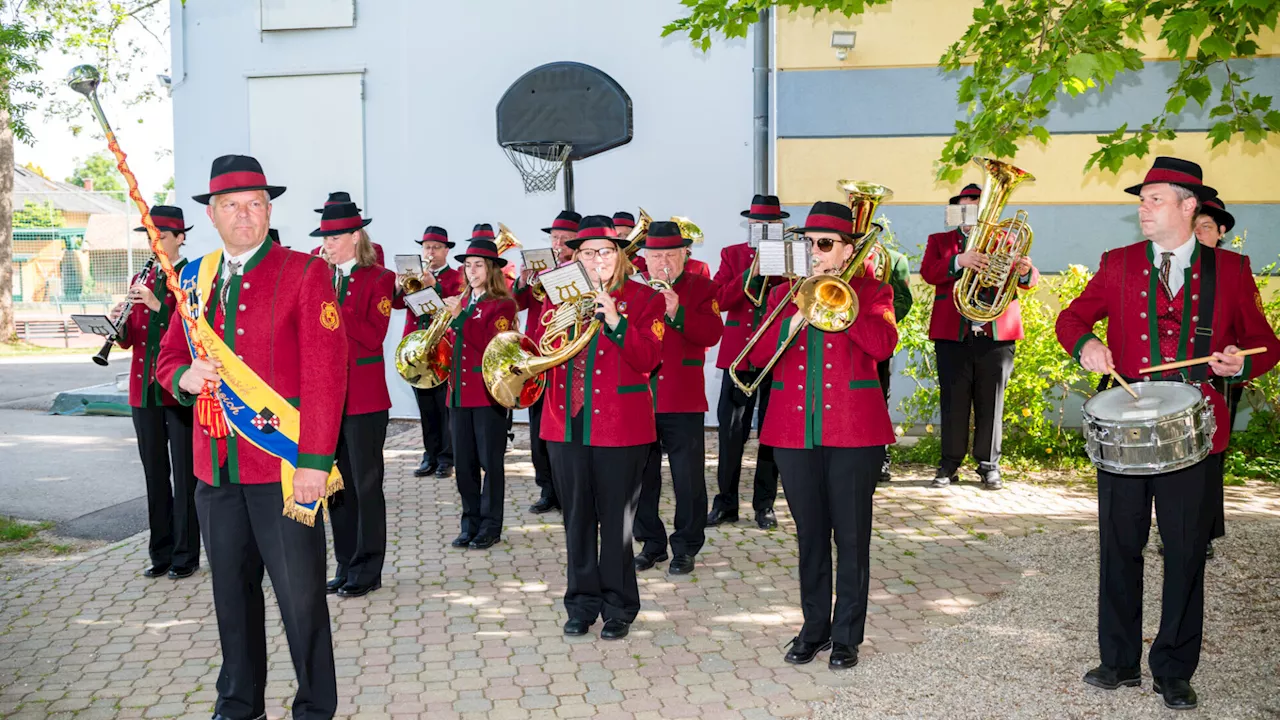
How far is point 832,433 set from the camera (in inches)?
201

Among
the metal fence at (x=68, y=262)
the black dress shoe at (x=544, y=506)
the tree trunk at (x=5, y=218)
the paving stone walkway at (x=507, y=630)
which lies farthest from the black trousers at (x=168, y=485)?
the metal fence at (x=68, y=262)

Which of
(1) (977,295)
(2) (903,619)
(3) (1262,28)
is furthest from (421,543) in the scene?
(3) (1262,28)

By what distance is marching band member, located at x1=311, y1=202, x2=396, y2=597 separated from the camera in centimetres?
652

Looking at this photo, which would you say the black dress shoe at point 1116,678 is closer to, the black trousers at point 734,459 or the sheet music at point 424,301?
the black trousers at point 734,459

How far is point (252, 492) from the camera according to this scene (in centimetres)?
423

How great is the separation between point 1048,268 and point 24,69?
33.5 feet

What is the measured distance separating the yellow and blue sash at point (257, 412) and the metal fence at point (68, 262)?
26847mm

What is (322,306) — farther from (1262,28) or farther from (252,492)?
(1262,28)

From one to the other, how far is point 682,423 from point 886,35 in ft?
20.5

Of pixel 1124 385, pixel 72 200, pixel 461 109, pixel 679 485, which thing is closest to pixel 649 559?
pixel 679 485

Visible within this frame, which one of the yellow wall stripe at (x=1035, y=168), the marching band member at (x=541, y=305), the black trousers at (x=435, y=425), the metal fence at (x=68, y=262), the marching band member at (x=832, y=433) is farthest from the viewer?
the metal fence at (x=68, y=262)

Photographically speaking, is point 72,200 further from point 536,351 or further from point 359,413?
point 536,351

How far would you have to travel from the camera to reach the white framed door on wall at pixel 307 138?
43.5 feet

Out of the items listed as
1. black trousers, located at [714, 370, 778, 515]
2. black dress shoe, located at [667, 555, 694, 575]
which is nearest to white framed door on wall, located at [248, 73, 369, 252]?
black trousers, located at [714, 370, 778, 515]
